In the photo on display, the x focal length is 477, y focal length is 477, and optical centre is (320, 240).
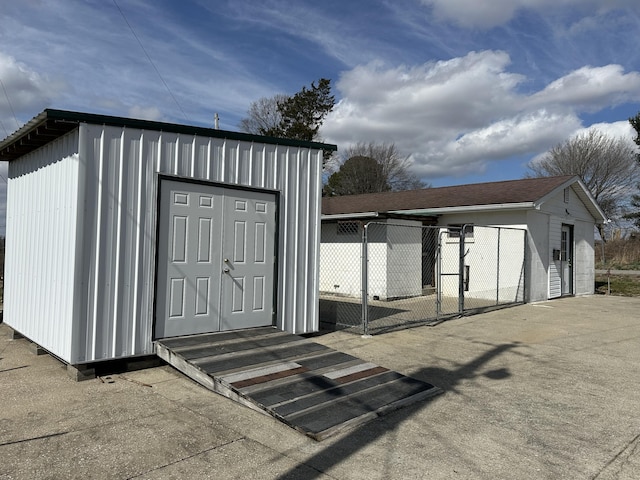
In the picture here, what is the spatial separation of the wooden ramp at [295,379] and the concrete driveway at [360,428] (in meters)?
0.15

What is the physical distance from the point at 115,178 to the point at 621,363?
7.21 meters

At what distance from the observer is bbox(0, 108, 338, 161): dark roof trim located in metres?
5.41

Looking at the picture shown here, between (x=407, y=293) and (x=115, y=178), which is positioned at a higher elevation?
(x=115, y=178)

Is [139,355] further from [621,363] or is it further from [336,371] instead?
[621,363]

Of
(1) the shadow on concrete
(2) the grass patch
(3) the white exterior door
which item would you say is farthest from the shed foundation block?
(2) the grass patch

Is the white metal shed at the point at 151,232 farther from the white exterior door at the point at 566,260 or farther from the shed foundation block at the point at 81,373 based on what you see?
the white exterior door at the point at 566,260

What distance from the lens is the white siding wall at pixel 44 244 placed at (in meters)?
5.62

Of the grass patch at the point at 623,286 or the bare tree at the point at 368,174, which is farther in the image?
the bare tree at the point at 368,174

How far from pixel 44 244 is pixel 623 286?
2097cm

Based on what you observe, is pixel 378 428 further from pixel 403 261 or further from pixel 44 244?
pixel 403 261

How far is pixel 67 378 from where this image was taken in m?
5.67

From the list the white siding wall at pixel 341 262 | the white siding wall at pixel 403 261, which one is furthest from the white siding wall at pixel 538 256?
the white siding wall at pixel 341 262

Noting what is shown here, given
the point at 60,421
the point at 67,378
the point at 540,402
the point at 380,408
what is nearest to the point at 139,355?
the point at 67,378

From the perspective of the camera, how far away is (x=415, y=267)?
14383 millimetres
